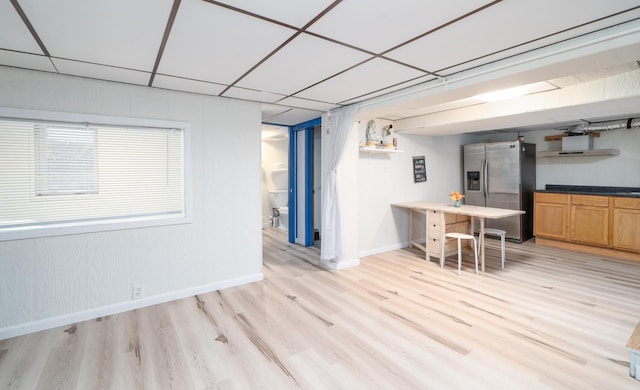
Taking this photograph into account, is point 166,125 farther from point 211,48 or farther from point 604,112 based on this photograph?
point 604,112

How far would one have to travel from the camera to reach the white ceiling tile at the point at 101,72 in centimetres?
239

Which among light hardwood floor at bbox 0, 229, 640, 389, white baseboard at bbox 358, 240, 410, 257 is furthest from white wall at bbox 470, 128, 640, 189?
white baseboard at bbox 358, 240, 410, 257

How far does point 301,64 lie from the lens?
2.38 metres

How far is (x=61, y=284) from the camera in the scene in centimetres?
266

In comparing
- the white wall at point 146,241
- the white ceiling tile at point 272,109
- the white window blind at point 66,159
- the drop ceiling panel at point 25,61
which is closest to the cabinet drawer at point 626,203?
the white ceiling tile at point 272,109

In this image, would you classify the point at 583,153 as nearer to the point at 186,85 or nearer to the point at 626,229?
the point at 626,229

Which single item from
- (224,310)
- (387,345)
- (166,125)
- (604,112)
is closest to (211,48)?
(166,125)

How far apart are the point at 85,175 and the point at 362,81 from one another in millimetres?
2729

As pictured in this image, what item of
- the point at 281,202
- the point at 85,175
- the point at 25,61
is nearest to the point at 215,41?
the point at 25,61

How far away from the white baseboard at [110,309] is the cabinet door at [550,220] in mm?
5076

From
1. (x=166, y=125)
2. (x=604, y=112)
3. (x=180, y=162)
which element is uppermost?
(x=604, y=112)

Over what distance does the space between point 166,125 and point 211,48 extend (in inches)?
53.0

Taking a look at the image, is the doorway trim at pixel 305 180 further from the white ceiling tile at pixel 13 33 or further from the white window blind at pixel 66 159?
the white ceiling tile at pixel 13 33

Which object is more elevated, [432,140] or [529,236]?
[432,140]
